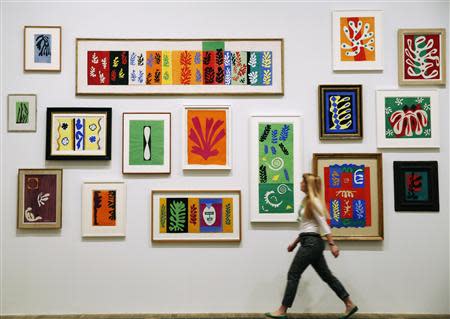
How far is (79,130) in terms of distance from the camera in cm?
371

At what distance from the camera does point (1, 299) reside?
3656 mm

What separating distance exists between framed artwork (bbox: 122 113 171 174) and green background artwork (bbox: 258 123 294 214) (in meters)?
0.85

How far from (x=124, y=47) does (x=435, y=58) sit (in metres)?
2.81

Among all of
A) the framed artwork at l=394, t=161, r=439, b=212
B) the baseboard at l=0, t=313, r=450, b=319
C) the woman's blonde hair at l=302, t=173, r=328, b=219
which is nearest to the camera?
the woman's blonde hair at l=302, t=173, r=328, b=219

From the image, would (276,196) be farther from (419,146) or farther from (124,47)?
(124,47)

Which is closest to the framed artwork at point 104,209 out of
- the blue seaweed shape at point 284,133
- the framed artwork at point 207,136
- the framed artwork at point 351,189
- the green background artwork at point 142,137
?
the green background artwork at point 142,137

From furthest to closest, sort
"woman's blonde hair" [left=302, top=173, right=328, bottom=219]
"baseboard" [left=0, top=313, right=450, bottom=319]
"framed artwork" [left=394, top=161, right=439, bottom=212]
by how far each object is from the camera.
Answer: "framed artwork" [left=394, top=161, right=439, bottom=212], "baseboard" [left=0, top=313, right=450, bottom=319], "woman's blonde hair" [left=302, top=173, right=328, bottom=219]

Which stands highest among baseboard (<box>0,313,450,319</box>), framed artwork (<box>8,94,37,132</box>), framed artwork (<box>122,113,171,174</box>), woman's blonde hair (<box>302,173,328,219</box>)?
framed artwork (<box>8,94,37,132</box>)

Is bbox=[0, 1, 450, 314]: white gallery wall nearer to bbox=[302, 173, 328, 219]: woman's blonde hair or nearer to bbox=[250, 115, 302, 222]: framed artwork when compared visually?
bbox=[250, 115, 302, 222]: framed artwork

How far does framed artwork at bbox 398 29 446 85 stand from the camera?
3729 millimetres

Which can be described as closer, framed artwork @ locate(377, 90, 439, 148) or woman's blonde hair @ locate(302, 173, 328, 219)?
woman's blonde hair @ locate(302, 173, 328, 219)

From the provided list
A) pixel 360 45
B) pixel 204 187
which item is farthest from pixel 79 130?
pixel 360 45

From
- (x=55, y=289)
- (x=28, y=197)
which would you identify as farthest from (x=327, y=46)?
(x=55, y=289)

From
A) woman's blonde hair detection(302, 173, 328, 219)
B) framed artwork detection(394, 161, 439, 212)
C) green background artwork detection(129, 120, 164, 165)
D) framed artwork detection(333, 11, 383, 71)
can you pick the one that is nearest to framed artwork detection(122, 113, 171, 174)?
green background artwork detection(129, 120, 164, 165)
